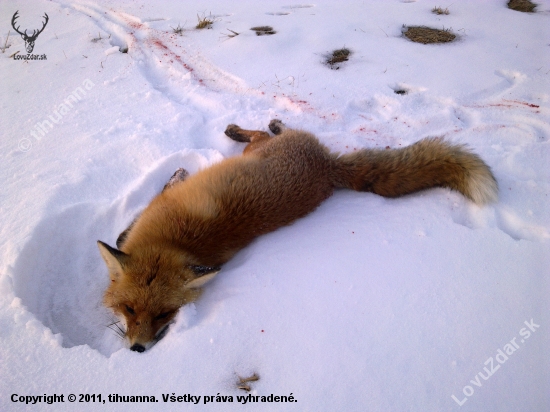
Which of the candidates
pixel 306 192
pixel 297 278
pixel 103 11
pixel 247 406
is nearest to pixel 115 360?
pixel 247 406

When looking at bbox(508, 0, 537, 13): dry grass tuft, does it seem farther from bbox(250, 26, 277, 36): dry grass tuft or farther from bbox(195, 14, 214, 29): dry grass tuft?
bbox(195, 14, 214, 29): dry grass tuft

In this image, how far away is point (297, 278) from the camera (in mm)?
2566

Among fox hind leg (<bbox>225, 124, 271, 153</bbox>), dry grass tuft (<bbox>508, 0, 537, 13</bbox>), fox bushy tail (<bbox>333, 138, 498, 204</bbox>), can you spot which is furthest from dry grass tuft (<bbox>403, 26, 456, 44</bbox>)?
fox hind leg (<bbox>225, 124, 271, 153</bbox>)

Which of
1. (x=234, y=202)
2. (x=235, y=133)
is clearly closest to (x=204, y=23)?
(x=235, y=133)

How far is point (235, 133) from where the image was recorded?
3938 mm

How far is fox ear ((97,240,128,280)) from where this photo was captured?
91.4 inches

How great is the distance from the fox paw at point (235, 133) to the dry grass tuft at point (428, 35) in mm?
3524

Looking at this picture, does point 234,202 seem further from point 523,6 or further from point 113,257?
point 523,6

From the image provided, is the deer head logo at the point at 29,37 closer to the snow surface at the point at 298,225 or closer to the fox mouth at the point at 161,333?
the snow surface at the point at 298,225

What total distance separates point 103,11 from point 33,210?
4.99m

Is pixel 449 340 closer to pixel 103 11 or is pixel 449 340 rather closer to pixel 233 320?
pixel 233 320

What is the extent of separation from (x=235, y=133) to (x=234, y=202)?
1422 mm

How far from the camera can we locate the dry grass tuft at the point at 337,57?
4961mm

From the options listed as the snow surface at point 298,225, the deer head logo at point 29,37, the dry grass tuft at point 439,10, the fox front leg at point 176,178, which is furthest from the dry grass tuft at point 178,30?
the dry grass tuft at point 439,10
